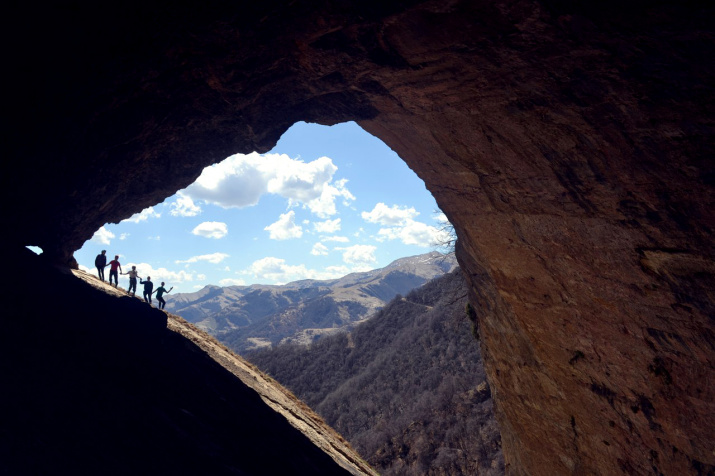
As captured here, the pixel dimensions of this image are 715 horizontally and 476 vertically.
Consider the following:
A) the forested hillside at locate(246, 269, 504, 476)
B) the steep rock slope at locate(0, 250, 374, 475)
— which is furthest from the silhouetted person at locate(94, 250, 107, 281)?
the forested hillside at locate(246, 269, 504, 476)

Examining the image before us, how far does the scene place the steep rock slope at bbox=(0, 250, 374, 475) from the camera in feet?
26.4

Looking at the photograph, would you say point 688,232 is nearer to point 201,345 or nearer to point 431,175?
point 431,175

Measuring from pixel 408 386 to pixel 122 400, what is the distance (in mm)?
26735

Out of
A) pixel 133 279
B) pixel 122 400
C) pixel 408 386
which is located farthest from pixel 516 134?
pixel 408 386

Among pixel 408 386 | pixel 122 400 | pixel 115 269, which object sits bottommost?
pixel 408 386

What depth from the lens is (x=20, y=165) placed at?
375 inches

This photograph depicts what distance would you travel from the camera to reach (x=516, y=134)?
21.8 feet

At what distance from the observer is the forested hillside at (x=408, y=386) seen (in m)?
21.4

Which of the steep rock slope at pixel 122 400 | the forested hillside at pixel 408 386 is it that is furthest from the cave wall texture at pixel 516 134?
the forested hillside at pixel 408 386

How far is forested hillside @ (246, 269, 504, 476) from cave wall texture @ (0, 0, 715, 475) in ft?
24.0

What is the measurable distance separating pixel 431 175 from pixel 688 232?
18.2 ft

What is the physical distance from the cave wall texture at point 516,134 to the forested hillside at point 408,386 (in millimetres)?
7302

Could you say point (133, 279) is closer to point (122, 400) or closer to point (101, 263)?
point (101, 263)

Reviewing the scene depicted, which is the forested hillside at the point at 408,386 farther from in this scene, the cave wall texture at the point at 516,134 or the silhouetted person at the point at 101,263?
the silhouetted person at the point at 101,263
